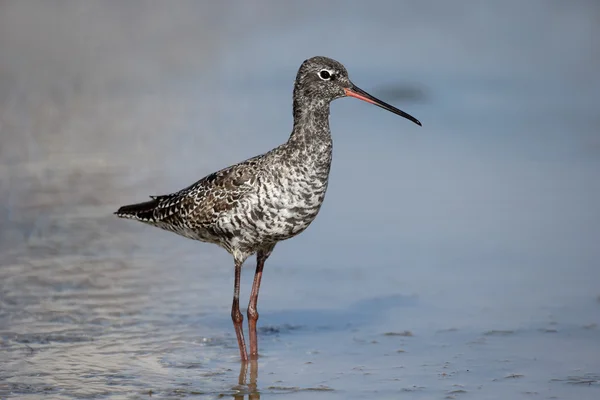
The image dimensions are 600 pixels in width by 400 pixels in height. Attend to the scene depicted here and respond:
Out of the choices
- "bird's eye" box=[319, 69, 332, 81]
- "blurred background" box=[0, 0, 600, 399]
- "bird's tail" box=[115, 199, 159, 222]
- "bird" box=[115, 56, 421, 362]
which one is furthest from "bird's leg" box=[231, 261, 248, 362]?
"bird's eye" box=[319, 69, 332, 81]

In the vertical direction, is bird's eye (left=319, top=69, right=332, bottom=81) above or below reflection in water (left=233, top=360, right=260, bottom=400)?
above

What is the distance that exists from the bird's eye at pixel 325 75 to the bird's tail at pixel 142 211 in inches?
78.2

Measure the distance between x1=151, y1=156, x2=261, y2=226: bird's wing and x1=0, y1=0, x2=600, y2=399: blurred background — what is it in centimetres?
93

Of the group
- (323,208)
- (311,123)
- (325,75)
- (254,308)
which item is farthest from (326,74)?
(323,208)

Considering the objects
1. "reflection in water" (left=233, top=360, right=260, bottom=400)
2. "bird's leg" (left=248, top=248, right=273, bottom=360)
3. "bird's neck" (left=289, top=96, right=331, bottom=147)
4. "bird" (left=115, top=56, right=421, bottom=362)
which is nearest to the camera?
"reflection in water" (left=233, top=360, right=260, bottom=400)

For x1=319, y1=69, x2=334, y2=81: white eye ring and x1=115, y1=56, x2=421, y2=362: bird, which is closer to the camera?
x1=115, y1=56, x2=421, y2=362: bird

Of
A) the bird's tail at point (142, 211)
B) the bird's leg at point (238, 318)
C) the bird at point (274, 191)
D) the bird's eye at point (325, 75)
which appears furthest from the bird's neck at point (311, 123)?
the bird's tail at point (142, 211)

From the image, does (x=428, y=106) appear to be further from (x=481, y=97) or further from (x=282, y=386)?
(x=282, y=386)

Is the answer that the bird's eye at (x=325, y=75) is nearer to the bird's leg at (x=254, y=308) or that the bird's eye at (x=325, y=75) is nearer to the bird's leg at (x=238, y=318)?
the bird's leg at (x=254, y=308)

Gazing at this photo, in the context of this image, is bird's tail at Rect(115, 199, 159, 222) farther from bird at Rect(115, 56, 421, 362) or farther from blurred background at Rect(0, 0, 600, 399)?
blurred background at Rect(0, 0, 600, 399)

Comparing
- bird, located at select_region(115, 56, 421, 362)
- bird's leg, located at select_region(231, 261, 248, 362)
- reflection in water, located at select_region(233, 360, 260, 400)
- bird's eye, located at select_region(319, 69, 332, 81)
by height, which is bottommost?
reflection in water, located at select_region(233, 360, 260, 400)

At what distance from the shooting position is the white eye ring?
364 inches

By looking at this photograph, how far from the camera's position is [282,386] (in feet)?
27.3

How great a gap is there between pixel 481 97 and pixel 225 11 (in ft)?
23.3
